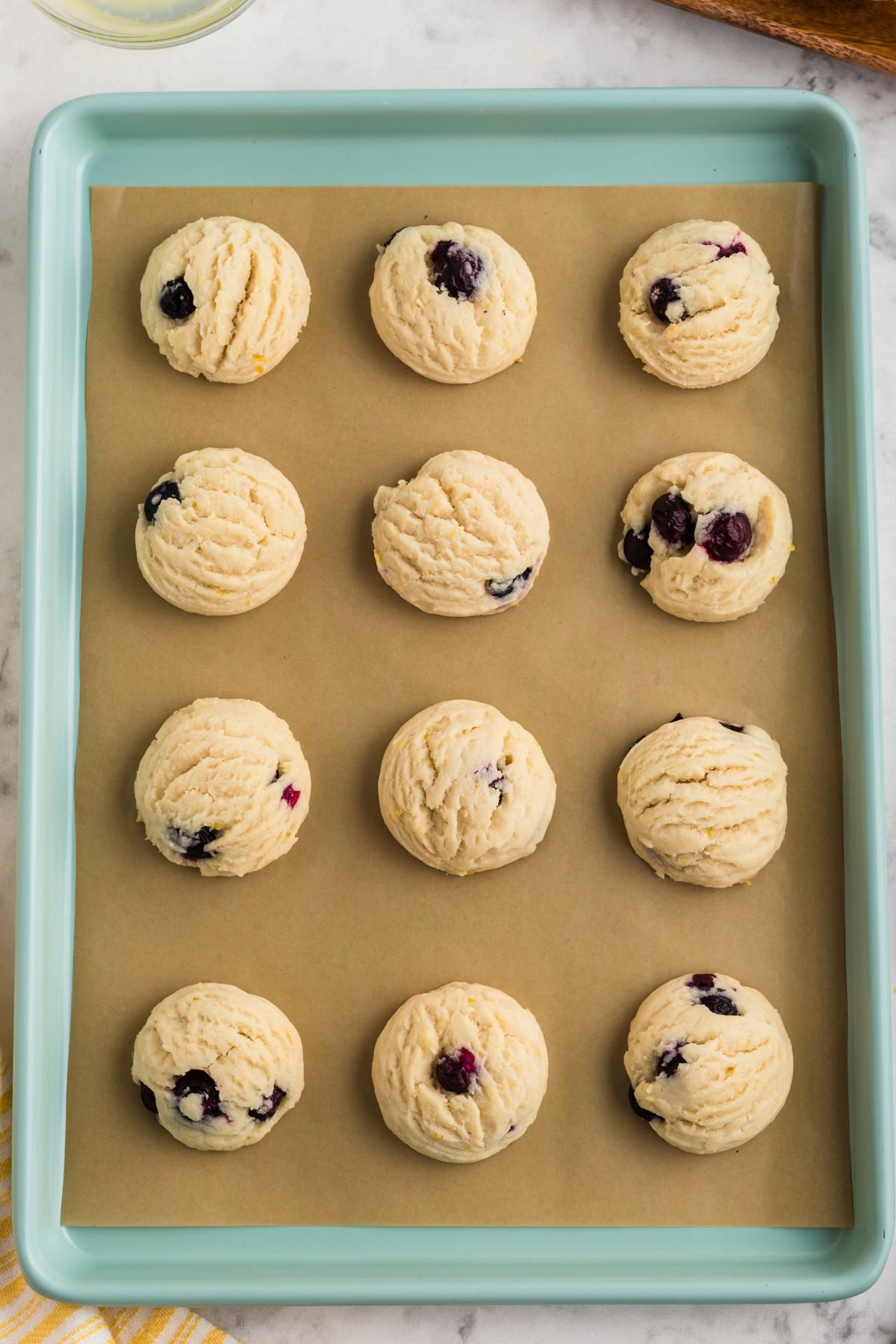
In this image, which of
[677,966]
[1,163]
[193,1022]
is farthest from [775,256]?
[193,1022]

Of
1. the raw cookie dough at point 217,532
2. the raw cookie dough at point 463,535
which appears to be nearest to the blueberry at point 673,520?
the raw cookie dough at point 463,535

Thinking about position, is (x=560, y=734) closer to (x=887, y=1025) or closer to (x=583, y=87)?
(x=887, y=1025)

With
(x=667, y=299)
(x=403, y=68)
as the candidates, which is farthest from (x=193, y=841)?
(x=403, y=68)

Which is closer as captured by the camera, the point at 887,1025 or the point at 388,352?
the point at 887,1025

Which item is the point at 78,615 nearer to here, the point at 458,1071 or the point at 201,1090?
the point at 201,1090

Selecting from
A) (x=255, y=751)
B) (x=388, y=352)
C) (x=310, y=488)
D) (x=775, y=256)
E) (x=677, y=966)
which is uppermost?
(x=775, y=256)
